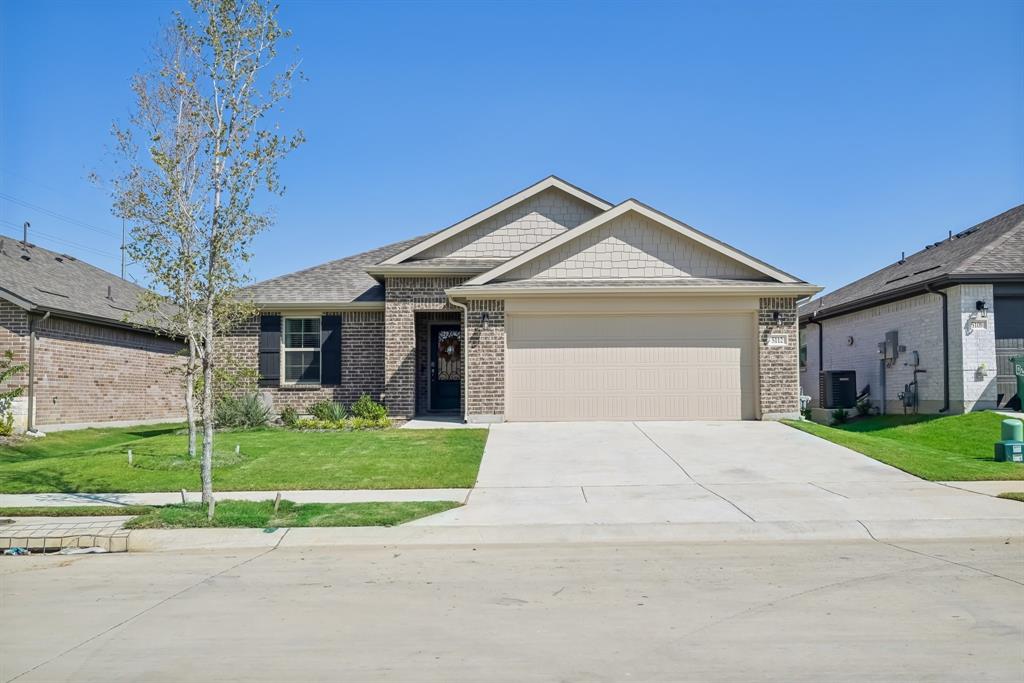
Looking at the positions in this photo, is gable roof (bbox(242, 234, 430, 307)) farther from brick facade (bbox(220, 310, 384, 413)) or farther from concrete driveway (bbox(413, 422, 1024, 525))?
concrete driveway (bbox(413, 422, 1024, 525))

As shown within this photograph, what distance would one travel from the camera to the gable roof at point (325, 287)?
18641 millimetres

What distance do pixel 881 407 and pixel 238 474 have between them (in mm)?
18303

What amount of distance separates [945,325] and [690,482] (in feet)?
37.4

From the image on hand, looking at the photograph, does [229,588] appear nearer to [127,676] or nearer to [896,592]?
[127,676]

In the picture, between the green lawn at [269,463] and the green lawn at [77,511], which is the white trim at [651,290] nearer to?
the green lawn at [269,463]

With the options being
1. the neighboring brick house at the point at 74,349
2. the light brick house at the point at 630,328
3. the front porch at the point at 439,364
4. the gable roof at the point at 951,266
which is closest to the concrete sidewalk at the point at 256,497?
the light brick house at the point at 630,328

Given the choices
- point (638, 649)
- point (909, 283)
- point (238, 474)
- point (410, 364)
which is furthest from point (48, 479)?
point (909, 283)

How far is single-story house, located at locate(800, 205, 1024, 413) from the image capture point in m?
18.0

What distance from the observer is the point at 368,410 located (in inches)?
689

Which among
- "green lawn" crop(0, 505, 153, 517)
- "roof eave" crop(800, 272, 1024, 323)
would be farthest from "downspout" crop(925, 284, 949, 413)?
"green lawn" crop(0, 505, 153, 517)

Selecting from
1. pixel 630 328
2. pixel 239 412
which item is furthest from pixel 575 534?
pixel 239 412

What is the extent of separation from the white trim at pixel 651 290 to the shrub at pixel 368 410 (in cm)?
334

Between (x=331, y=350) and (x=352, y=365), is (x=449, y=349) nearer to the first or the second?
(x=352, y=365)

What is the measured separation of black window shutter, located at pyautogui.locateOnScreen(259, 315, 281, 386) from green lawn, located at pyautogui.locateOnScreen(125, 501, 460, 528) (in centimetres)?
949
